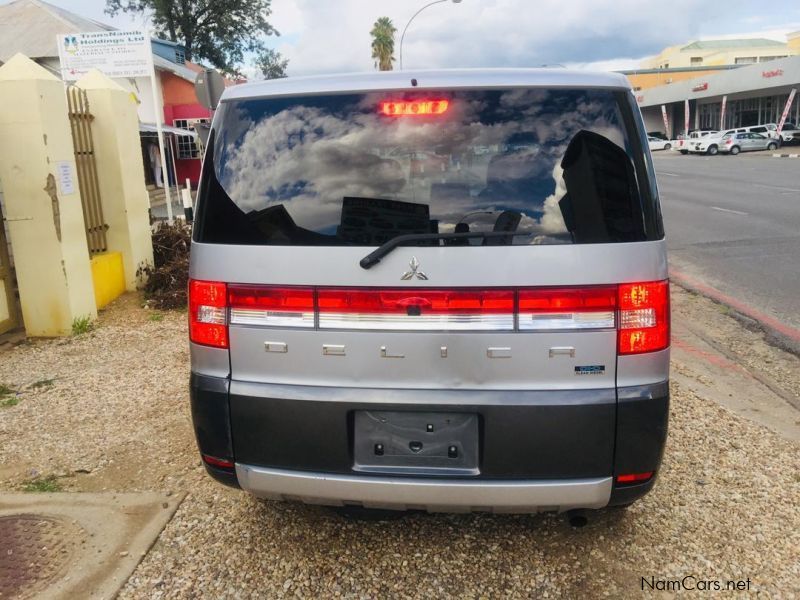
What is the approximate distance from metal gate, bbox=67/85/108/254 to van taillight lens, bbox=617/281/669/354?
6.54 metres

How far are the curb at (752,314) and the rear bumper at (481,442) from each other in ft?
13.5

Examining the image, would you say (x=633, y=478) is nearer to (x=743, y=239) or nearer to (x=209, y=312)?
(x=209, y=312)

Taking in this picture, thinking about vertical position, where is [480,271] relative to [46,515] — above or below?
above

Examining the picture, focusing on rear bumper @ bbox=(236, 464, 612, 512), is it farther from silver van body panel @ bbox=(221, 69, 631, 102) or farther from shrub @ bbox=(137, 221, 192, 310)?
shrub @ bbox=(137, 221, 192, 310)

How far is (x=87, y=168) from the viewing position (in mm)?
7559

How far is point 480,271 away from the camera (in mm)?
2438

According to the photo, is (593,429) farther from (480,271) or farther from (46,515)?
(46,515)

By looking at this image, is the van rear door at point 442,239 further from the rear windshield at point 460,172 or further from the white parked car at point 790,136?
the white parked car at point 790,136

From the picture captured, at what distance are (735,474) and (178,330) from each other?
5.26m

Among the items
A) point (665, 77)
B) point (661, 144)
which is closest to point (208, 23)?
point (661, 144)

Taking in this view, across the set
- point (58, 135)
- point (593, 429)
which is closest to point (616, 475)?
point (593, 429)

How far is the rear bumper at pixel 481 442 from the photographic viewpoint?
2.49 meters

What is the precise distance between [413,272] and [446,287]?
13 centimetres

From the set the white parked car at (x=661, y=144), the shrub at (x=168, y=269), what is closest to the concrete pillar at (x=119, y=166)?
the shrub at (x=168, y=269)
